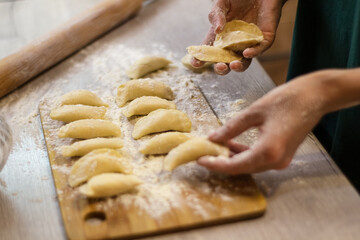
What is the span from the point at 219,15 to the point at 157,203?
78cm

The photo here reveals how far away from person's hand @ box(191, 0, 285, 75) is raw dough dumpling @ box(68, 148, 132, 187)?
0.53 meters

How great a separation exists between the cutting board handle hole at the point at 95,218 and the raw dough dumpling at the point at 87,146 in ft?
0.71

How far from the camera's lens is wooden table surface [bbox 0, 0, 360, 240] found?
103 centimetres

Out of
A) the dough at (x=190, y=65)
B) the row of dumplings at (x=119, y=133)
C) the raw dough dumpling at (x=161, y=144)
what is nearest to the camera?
the row of dumplings at (x=119, y=133)

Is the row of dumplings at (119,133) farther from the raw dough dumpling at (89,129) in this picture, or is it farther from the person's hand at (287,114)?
the person's hand at (287,114)

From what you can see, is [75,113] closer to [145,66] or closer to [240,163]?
[145,66]

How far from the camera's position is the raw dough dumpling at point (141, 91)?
147cm

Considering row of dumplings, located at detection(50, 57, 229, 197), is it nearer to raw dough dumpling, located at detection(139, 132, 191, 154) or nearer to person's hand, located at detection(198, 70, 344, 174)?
raw dough dumpling, located at detection(139, 132, 191, 154)

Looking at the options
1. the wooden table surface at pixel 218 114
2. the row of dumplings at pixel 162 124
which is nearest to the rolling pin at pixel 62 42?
the wooden table surface at pixel 218 114

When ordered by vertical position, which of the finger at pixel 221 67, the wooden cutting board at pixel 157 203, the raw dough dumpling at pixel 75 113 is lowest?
the wooden cutting board at pixel 157 203

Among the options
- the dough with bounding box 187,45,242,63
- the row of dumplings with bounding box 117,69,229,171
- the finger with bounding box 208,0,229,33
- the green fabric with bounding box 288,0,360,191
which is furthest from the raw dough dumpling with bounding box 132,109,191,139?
the green fabric with bounding box 288,0,360,191

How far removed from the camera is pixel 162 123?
129 cm

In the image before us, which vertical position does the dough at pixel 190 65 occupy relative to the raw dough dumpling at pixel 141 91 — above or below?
above

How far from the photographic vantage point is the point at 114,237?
983 millimetres
